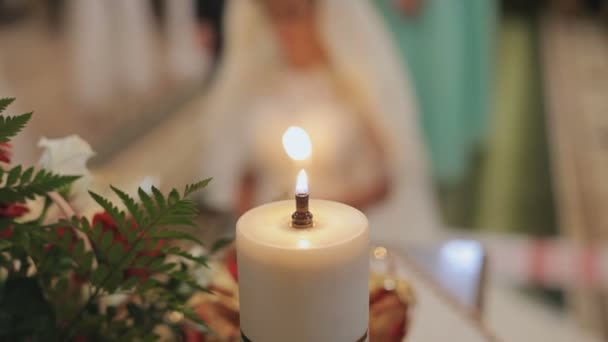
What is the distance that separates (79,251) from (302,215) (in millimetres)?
134

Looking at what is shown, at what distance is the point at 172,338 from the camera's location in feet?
1.79

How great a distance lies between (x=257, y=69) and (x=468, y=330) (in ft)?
3.57

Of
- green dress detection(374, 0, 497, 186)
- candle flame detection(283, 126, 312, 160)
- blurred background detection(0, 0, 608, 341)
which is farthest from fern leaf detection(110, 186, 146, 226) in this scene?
green dress detection(374, 0, 497, 186)


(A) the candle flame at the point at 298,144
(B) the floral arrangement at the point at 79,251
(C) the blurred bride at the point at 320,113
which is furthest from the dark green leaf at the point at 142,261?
(C) the blurred bride at the point at 320,113

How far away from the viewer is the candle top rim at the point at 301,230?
378 millimetres

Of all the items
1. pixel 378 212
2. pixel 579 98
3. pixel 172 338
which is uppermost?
pixel 172 338

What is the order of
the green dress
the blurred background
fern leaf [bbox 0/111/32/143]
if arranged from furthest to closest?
the green dress → the blurred background → fern leaf [bbox 0/111/32/143]

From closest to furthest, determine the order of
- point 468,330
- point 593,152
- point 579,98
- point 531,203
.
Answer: point 468,330, point 531,203, point 593,152, point 579,98

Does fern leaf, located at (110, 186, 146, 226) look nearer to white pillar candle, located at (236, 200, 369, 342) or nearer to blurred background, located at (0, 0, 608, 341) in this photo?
white pillar candle, located at (236, 200, 369, 342)

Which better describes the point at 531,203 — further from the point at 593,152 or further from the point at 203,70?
the point at 203,70

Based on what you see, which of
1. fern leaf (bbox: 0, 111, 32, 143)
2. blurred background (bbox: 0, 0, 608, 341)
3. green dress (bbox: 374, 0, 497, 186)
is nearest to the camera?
fern leaf (bbox: 0, 111, 32, 143)

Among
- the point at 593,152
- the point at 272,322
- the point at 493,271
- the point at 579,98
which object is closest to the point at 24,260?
the point at 272,322

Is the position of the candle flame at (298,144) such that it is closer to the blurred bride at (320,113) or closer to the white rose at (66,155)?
the white rose at (66,155)

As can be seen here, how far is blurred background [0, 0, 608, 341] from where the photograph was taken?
151cm
